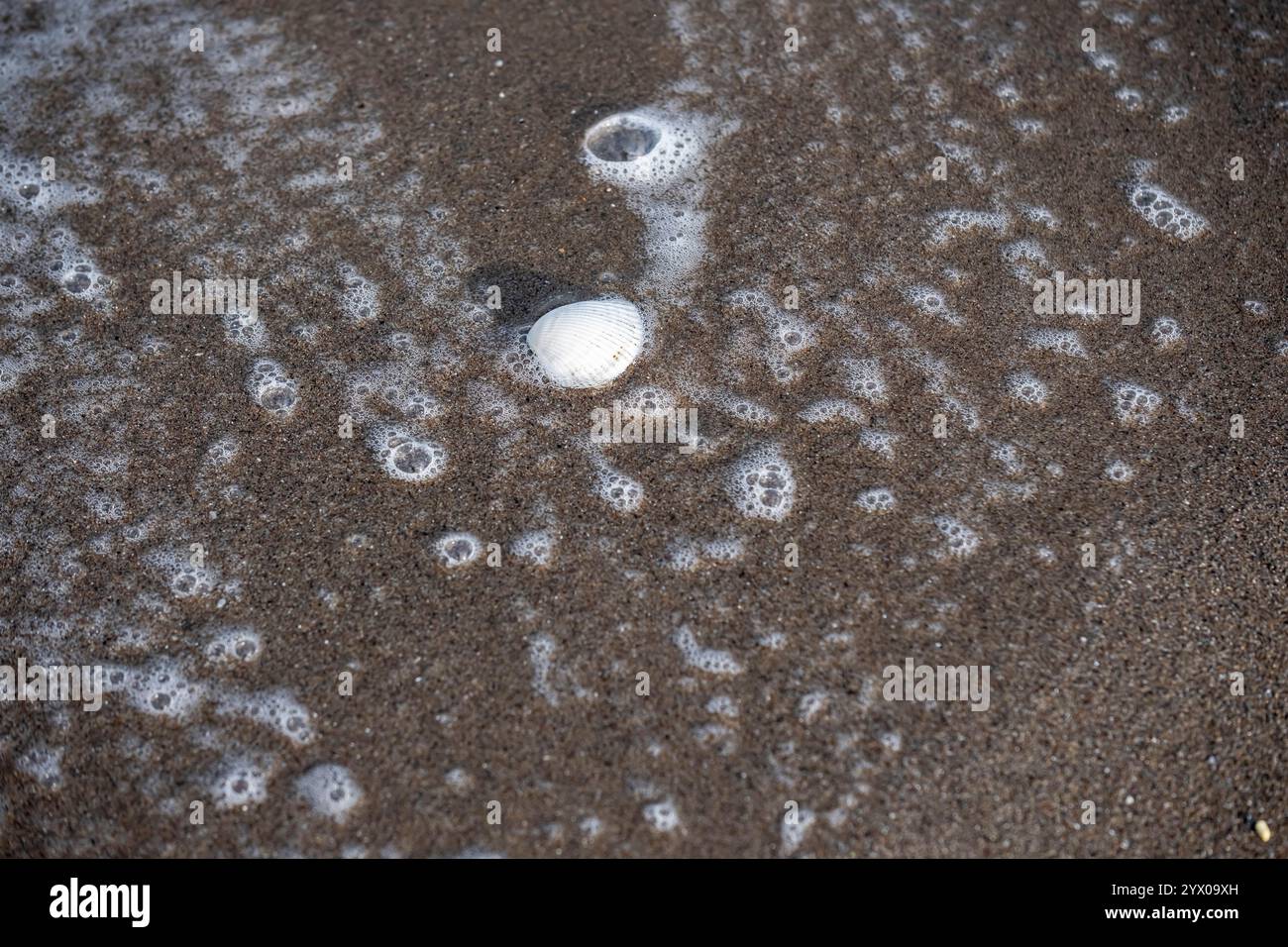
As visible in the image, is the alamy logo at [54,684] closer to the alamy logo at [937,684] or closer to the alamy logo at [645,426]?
the alamy logo at [645,426]

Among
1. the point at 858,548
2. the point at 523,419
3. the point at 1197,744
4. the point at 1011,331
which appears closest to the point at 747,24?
the point at 1011,331

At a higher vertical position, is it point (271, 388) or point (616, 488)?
point (271, 388)

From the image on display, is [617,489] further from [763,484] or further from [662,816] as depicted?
[662,816]

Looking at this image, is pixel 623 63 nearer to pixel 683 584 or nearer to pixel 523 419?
pixel 523 419

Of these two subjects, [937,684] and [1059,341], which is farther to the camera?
[1059,341]

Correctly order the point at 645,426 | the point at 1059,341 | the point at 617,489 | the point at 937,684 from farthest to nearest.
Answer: the point at 1059,341, the point at 645,426, the point at 617,489, the point at 937,684

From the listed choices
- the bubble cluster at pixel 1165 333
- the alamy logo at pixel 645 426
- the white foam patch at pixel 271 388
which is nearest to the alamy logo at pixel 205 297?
the white foam patch at pixel 271 388

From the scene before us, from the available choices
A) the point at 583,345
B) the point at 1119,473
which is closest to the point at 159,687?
the point at 583,345
